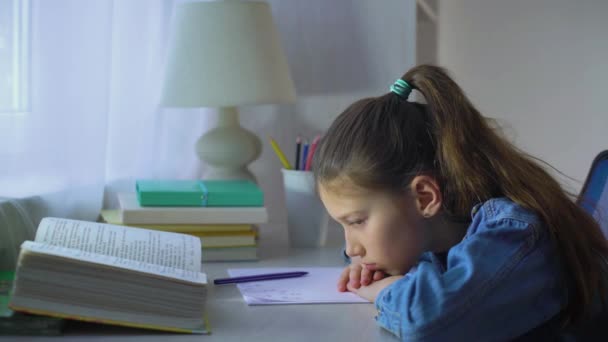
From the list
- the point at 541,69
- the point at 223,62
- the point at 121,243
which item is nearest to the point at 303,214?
the point at 223,62

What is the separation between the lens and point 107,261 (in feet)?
2.87

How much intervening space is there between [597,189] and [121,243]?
30.3 inches

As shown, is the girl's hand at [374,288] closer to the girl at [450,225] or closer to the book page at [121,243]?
the girl at [450,225]

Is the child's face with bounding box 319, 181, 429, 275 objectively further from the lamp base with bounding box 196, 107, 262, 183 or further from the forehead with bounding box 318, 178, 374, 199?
the lamp base with bounding box 196, 107, 262, 183

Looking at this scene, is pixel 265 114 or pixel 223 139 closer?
pixel 223 139

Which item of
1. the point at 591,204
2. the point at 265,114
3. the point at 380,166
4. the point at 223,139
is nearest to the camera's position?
the point at 380,166

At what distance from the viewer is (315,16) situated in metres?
1.80

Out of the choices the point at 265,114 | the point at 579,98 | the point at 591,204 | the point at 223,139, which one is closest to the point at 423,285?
the point at 591,204

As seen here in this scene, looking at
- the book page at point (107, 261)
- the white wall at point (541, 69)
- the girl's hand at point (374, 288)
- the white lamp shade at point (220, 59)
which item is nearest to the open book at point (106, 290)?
the book page at point (107, 261)

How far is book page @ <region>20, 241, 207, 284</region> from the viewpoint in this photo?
2.76ft

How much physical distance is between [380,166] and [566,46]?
1062mm

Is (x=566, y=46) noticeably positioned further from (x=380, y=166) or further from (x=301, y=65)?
(x=380, y=166)

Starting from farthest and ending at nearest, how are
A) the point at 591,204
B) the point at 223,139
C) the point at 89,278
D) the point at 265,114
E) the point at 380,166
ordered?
the point at 265,114 → the point at 223,139 → the point at 591,204 → the point at 380,166 → the point at 89,278

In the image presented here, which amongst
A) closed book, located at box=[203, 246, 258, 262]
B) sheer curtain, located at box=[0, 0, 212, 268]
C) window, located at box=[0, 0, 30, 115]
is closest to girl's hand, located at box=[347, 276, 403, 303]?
closed book, located at box=[203, 246, 258, 262]
